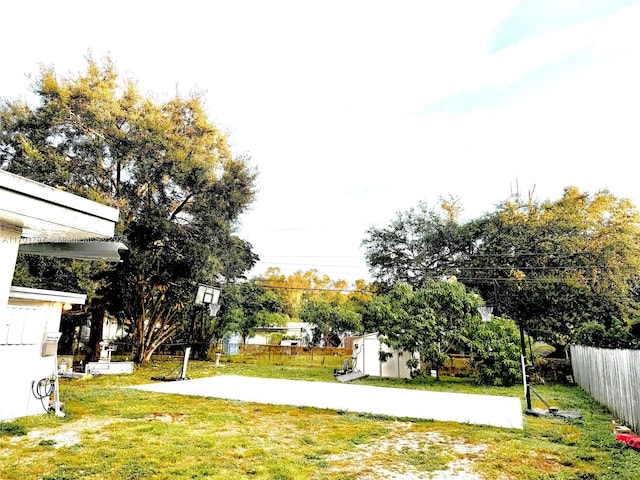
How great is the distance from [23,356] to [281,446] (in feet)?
13.5

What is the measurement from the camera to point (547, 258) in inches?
718

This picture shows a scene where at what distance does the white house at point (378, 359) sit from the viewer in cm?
1438

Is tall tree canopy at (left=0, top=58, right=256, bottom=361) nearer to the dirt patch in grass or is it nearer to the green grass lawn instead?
the green grass lawn

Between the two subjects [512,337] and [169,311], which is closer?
[512,337]

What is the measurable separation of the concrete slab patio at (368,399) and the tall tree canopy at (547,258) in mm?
6653

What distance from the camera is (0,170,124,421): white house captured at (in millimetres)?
2052

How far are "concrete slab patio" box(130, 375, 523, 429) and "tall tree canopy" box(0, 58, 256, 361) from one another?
222 inches

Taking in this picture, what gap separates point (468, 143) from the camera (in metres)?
14.5

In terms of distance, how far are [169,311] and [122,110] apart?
8407 mm

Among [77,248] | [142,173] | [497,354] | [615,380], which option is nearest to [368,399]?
[615,380]

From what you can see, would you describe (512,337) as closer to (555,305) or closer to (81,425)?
(555,305)

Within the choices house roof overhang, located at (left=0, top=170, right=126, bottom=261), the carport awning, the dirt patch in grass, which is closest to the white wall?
the carport awning

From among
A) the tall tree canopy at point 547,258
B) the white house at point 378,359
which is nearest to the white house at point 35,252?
the white house at point 378,359

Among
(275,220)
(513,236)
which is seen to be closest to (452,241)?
(513,236)
